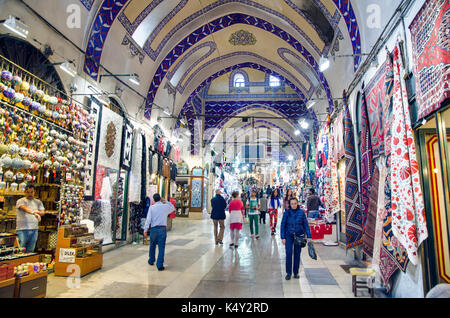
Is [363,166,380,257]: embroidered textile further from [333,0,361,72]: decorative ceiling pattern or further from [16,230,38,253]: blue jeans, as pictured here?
[16,230,38,253]: blue jeans

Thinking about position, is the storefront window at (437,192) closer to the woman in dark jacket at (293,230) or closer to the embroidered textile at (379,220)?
the embroidered textile at (379,220)

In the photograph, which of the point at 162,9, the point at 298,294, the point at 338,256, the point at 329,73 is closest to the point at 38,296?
the point at 298,294

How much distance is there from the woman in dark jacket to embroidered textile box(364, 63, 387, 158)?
1.41 m

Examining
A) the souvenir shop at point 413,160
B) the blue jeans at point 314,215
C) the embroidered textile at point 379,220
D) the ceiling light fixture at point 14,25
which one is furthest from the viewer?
the blue jeans at point 314,215

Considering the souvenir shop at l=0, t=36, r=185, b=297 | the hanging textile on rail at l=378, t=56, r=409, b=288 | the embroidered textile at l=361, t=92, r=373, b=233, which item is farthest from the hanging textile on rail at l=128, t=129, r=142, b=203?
the hanging textile on rail at l=378, t=56, r=409, b=288

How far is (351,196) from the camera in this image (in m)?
5.21

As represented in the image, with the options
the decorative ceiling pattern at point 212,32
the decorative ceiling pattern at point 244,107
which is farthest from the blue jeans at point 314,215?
the decorative ceiling pattern at point 244,107

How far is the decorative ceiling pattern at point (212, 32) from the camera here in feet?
26.9

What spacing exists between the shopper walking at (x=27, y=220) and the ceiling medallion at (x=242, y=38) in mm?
8084

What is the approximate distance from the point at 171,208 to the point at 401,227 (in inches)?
127

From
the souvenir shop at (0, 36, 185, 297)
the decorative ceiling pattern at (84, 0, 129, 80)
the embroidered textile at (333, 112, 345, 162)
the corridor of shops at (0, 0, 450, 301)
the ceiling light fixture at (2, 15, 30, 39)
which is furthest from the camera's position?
the embroidered textile at (333, 112, 345, 162)

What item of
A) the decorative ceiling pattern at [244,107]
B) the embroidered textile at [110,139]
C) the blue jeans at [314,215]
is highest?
the decorative ceiling pattern at [244,107]

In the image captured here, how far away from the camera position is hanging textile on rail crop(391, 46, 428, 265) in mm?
2836

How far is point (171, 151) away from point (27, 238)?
20.9 feet
